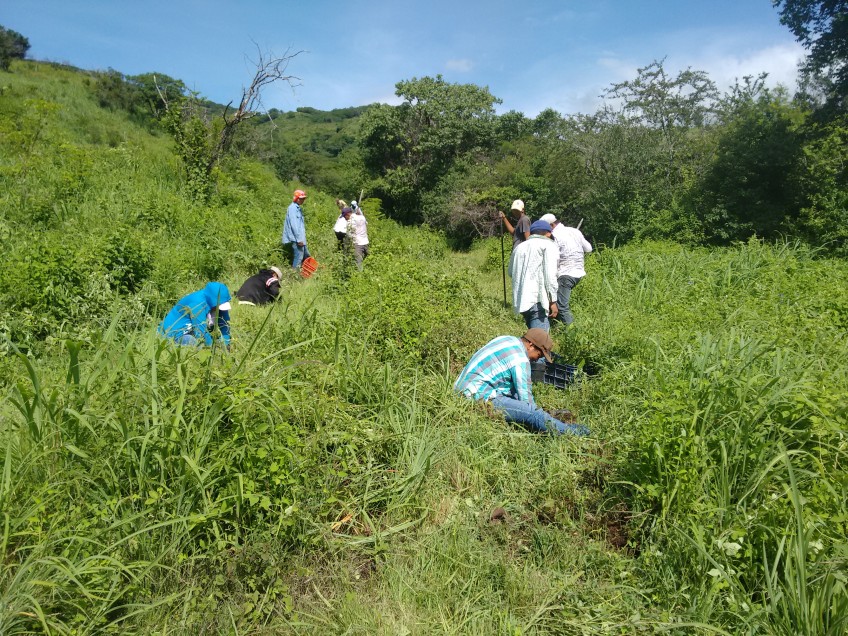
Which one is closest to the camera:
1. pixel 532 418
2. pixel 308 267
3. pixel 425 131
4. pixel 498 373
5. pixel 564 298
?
pixel 532 418

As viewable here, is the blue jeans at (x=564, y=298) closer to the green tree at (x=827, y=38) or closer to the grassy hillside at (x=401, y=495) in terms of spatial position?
the grassy hillside at (x=401, y=495)

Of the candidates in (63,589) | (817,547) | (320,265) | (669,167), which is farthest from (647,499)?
(669,167)

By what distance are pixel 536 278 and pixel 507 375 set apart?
5.94 ft

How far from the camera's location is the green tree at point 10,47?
21.2 m

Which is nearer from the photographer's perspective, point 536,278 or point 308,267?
point 536,278

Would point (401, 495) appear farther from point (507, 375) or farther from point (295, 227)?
point (295, 227)

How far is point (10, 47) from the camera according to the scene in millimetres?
22953

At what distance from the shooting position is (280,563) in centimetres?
262

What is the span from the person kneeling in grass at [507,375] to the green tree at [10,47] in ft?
80.6

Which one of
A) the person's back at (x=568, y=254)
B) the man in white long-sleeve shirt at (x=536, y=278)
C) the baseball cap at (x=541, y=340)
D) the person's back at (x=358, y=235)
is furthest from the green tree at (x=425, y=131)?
the baseball cap at (x=541, y=340)

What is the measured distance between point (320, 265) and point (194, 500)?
7301mm

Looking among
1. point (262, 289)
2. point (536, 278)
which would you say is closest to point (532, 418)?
point (536, 278)

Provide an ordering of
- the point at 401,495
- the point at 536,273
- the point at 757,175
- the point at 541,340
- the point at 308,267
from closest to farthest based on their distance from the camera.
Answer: the point at 401,495, the point at 541,340, the point at 536,273, the point at 308,267, the point at 757,175

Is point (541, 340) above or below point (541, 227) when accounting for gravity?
below
